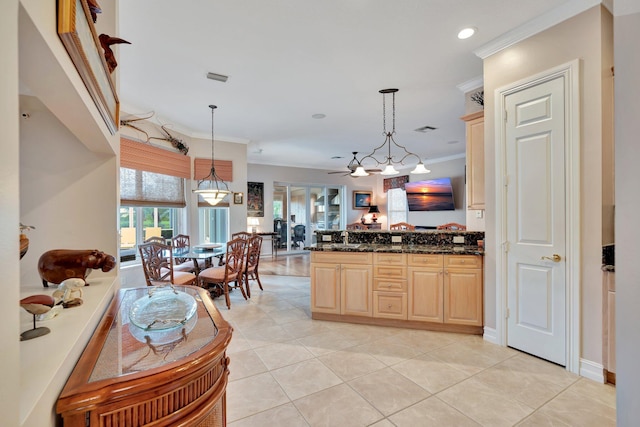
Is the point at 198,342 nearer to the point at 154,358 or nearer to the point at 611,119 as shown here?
the point at 154,358

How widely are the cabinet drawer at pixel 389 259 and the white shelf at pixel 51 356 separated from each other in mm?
2583

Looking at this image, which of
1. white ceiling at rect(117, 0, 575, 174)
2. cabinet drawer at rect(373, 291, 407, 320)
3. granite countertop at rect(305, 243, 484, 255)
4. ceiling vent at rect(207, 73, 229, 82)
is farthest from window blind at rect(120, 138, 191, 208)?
cabinet drawer at rect(373, 291, 407, 320)

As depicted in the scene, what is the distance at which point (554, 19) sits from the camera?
2.35m

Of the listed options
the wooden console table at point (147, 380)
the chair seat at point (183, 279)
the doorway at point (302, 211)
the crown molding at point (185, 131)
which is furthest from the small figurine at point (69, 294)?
the doorway at point (302, 211)

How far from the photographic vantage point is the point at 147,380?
790 mm

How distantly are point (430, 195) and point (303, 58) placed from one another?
256 inches

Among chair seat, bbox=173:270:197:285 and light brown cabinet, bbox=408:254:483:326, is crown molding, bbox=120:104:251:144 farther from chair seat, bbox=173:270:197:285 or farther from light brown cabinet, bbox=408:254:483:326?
light brown cabinet, bbox=408:254:483:326

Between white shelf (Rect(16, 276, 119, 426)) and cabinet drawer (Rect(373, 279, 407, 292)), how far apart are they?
103 inches

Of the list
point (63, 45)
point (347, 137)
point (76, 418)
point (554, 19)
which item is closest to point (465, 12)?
point (554, 19)

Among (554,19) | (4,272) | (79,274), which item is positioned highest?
(554,19)

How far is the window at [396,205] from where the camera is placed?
9.73 metres

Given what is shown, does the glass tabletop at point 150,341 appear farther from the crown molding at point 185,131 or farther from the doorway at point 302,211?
the doorway at point 302,211

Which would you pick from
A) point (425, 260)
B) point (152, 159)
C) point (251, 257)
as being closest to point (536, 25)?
point (425, 260)

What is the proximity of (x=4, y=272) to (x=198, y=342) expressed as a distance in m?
0.63
